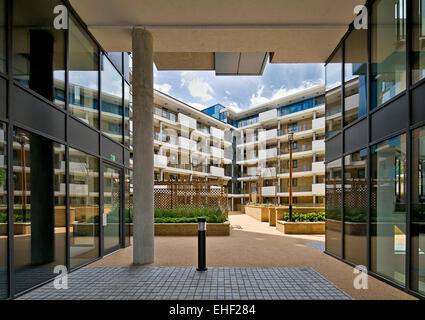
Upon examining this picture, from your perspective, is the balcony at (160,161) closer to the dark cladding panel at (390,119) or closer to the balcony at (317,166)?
the balcony at (317,166)

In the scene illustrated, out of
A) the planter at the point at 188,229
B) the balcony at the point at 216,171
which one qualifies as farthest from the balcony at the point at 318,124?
the planter at the point at 188,229

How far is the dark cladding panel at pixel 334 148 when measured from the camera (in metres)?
7.37

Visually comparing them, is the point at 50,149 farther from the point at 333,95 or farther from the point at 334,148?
the point at 333,95

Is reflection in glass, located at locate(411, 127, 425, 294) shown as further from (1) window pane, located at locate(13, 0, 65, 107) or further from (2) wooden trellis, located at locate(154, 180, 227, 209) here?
(2) wooden trellis, located at locate(154, 180, 227, 209)

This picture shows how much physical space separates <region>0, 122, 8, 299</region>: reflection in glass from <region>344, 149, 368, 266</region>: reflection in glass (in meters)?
→ 6.84

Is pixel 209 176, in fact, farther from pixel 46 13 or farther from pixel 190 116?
pixel 46 13

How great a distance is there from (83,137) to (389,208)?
22.8ft

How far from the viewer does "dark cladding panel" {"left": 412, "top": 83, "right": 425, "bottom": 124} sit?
4266 millimetres

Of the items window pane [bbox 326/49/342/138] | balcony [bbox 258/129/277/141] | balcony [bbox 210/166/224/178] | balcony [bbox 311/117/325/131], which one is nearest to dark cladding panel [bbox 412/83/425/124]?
window pane [bbox 326/49/342/138]

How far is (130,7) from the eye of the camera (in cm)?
618

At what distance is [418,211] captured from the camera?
171 inches

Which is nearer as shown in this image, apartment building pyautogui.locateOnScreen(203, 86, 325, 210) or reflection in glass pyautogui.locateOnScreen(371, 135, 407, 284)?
reflection in glass pyautogui.locateOnScreen(371, 135, 407, 284)

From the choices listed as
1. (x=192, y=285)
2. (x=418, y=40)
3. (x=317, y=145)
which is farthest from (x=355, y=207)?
(x=317, y=145)
